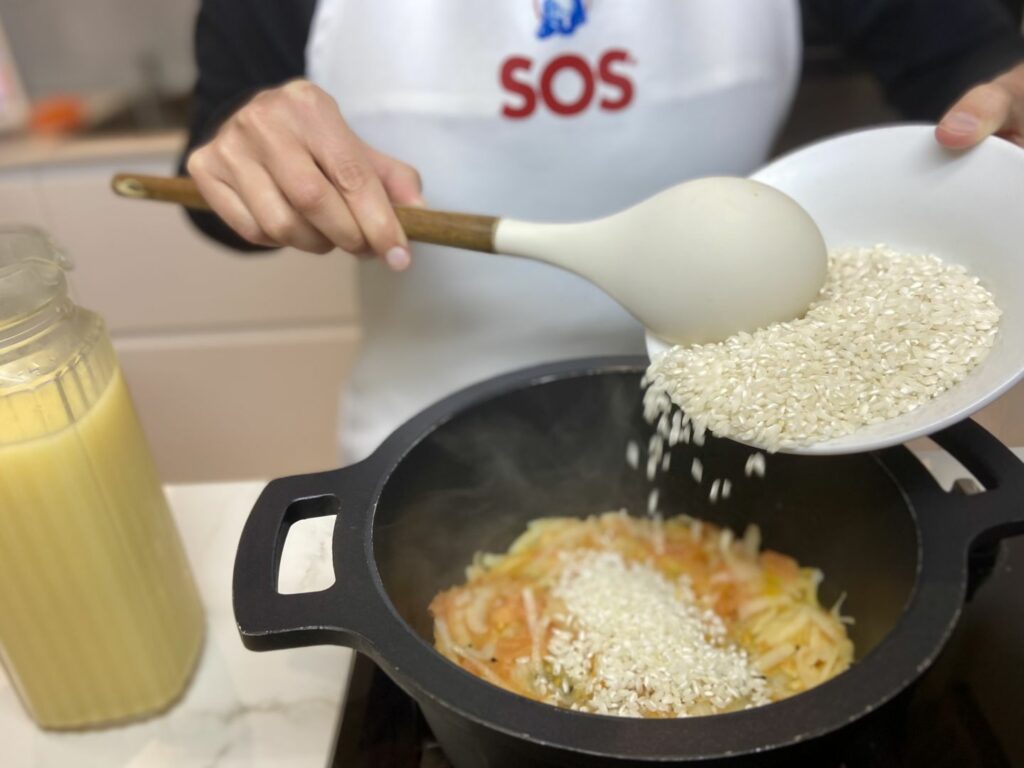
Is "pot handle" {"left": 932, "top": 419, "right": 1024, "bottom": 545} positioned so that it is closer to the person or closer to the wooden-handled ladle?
the wooden-handled ladle

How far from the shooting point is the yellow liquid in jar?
1.74 ft

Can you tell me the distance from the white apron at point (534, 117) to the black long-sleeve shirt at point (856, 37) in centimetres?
7

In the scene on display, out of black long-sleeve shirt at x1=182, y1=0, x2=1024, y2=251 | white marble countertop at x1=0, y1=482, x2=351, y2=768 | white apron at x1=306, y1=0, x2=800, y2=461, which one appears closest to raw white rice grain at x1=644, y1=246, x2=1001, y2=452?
white marble countertop at x1=0, y1=482, x2=351, y2=768

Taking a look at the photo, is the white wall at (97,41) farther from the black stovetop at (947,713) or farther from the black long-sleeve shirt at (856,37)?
the black stovetop at (947,713)

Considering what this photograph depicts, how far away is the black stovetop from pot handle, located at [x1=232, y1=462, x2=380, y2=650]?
0.12 metres

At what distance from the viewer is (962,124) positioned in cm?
63

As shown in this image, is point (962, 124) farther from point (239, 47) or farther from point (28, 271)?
point (239, 47)

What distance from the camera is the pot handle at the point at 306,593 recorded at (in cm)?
49

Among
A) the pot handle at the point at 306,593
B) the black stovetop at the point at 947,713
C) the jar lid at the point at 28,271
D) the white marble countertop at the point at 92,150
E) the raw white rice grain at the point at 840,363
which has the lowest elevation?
the black stovetop at the point at 947,713

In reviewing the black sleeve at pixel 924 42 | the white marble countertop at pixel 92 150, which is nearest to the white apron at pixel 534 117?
the black sleeve at pixel 924 42

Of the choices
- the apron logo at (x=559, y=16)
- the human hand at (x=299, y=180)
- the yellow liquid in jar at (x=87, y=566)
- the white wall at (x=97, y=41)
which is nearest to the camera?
the yellow liquid in jar at (x=87, y=566)

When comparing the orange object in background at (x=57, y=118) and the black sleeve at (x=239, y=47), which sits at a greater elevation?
the black sleeve at (x=239, y=47)

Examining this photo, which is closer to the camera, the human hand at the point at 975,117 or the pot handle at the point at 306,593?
the pot handle at the point at 306,593

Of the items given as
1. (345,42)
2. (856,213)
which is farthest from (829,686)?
(345,42)
